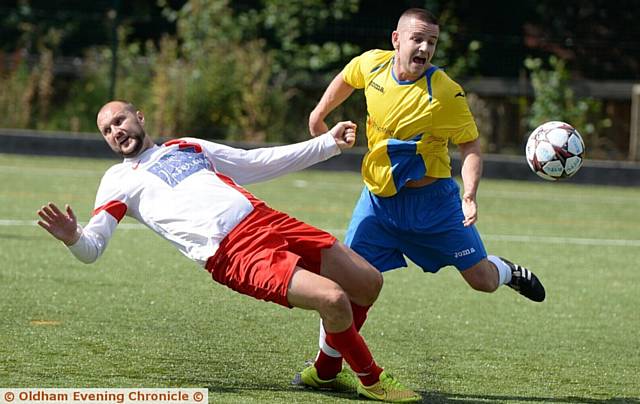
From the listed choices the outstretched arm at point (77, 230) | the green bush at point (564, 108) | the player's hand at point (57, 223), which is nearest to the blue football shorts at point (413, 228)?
the outstretched arm at point (77, 230)

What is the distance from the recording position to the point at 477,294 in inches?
376

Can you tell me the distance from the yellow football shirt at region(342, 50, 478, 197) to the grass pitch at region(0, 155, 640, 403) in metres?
1.08

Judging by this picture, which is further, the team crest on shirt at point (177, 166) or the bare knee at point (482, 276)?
the bare knee at point (482, 276)

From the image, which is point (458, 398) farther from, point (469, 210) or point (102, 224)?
point (102, 224)

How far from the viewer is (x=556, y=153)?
737 centimetres

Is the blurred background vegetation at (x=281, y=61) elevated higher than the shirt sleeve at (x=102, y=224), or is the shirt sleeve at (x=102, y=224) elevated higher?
the shirt sleeve at (x=102, y=224)

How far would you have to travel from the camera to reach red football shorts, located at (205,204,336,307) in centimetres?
571

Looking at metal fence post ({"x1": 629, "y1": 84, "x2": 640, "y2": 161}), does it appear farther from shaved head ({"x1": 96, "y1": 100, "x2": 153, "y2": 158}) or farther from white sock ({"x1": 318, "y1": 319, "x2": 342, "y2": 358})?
shaved head ({"x1": 96, "y1": 100, "x2": 153, "y2": 158})

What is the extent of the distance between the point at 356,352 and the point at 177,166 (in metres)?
1.26

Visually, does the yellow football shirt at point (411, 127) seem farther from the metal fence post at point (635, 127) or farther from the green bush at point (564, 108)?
the metal fence post at point (635, 127)

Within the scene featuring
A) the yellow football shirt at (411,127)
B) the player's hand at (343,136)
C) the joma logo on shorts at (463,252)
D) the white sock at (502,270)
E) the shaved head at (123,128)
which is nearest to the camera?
the shaved head at (123,128)

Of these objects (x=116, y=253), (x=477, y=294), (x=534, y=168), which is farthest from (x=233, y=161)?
(x=116, y=253)

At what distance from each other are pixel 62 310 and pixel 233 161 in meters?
2.19

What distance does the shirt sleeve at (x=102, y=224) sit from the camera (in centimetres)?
586
